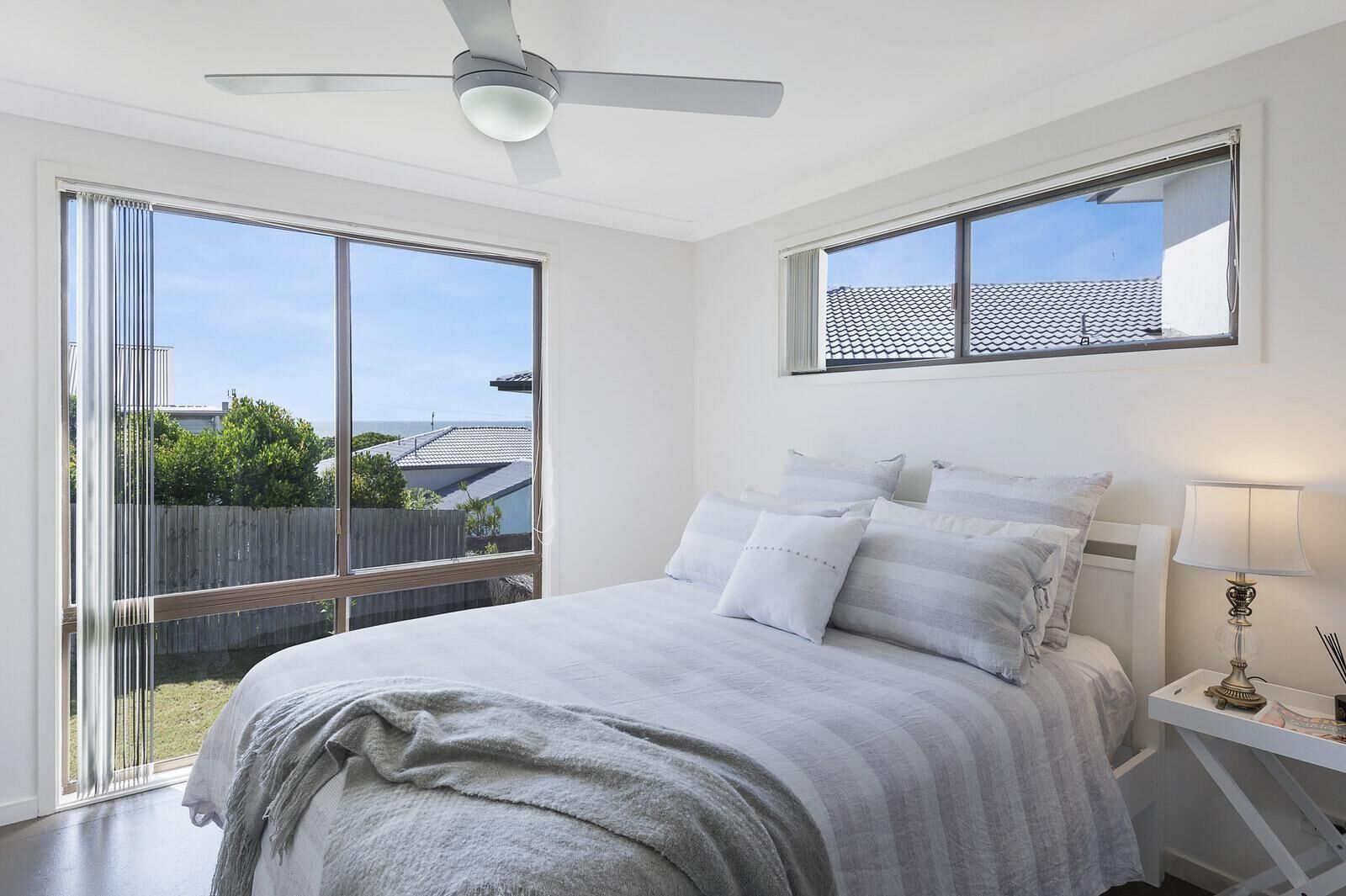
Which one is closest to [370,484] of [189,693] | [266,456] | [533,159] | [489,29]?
[266,456]

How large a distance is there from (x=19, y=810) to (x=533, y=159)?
2971mm

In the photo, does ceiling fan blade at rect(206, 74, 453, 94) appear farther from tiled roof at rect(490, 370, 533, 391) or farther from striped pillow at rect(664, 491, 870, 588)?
tiled roof at rect(490, 370, 533, 391)

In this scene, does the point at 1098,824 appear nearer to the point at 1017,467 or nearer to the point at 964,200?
the point at 1017,467

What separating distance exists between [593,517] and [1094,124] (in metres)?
2.87

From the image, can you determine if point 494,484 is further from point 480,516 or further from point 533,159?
point 533,159

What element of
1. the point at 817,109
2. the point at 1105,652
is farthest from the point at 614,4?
the point at 1105,652

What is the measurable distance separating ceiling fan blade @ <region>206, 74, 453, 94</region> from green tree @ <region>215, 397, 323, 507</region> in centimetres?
159

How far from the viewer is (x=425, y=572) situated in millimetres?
3582

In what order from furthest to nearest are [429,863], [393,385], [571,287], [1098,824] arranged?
1. [571,287]
2. [393,385]
3. [1098,824]
4. [429,863]

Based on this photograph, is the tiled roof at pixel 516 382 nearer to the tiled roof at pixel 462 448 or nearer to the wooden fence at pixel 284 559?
the tiled roof at pixel 462 448

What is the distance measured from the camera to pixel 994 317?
2.91 m

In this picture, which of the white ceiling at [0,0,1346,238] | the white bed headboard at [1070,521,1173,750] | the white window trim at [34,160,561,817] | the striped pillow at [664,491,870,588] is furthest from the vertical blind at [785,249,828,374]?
the white window trim at [34,160,561,817]

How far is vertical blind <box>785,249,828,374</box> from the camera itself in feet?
12.0

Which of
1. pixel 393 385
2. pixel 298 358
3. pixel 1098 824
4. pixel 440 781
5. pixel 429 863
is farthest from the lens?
pixel 393 385
